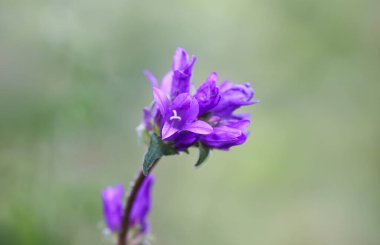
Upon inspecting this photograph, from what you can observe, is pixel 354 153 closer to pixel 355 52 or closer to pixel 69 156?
pixel 355 52

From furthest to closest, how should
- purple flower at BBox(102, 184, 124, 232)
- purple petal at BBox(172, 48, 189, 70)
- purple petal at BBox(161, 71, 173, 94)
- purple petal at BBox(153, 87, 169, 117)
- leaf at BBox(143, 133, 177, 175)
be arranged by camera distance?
purple flower at BBox(102, 184, 124, 232), purple petal at BBox(161, 71, 173, 94), purple petal at BBox(172, 48, 189, 70), purple petal at BBox(153, 87, 169, 117), leaf at BBox(143, 133, 177, 175)

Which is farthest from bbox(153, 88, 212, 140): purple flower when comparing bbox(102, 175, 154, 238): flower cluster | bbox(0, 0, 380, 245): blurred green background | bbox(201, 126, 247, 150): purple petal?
bbox(0, 0, 380, 245): blurred green background

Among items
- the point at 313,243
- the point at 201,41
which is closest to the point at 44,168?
the point at 201,41

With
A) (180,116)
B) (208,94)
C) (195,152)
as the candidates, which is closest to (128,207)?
(180,116)

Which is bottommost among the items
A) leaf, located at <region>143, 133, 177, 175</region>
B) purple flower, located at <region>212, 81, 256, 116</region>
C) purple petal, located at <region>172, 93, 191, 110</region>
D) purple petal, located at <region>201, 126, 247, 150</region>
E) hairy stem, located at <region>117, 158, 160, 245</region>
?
hairy stem, located at <region>117, 158, 160, 245</region>

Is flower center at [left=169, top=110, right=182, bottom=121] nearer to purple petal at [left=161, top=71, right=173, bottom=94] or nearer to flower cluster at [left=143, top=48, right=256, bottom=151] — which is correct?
flower cluster at [left=143, top=48, right=256, bottom=151]

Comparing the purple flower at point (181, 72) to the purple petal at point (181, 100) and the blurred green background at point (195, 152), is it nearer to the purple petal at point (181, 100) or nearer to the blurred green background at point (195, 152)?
the purple petal at point (181, 100)

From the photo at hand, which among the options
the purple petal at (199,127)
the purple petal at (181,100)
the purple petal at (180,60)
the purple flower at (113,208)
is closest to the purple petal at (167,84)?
the purple petal at (180,60)

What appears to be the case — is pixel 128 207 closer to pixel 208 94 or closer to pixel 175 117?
pixel 175 117
